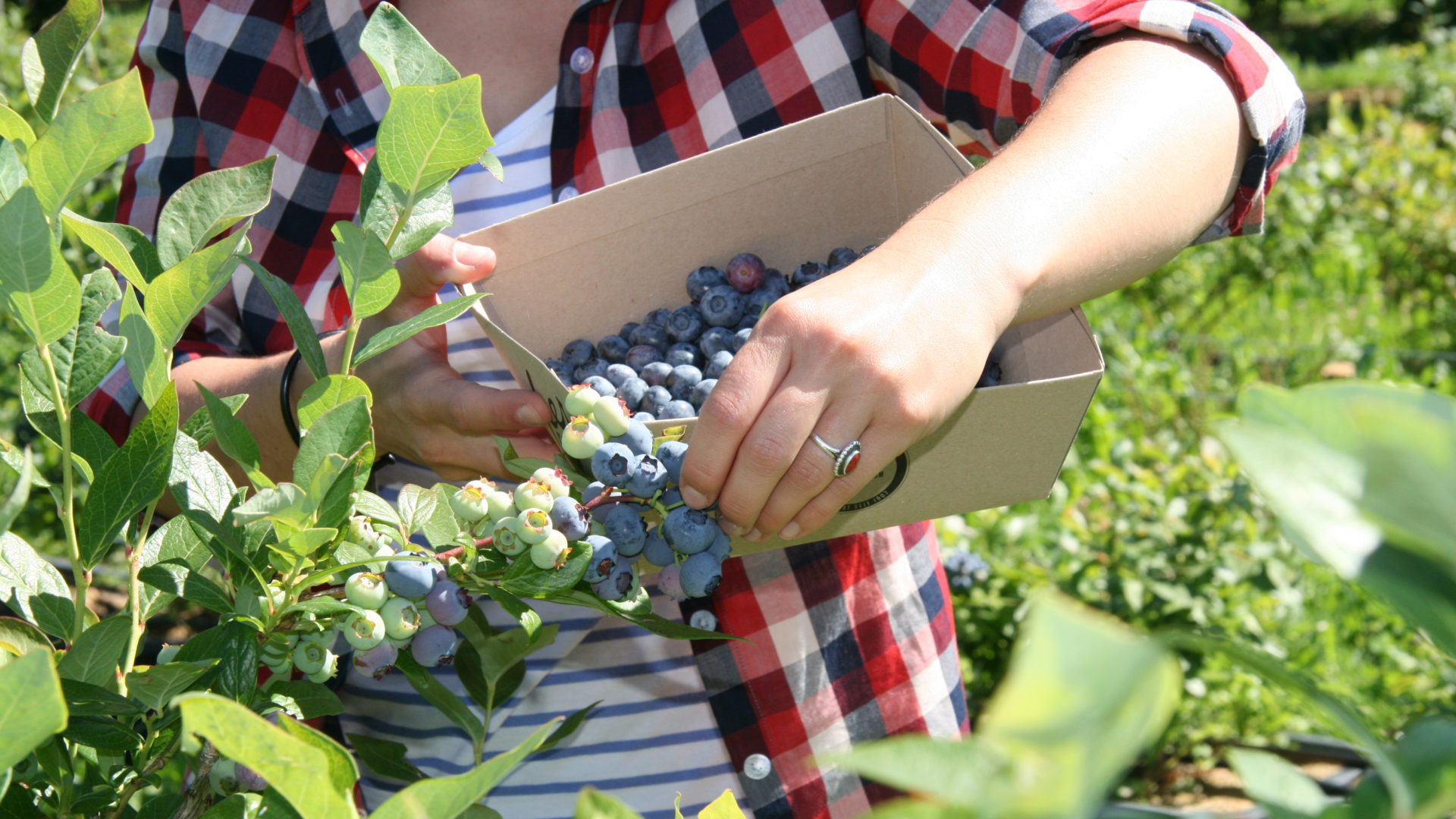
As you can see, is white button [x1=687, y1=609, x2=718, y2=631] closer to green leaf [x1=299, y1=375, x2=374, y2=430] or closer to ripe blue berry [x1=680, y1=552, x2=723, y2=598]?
ripe blue berry [x1=680, y1=552, x2=723, y2=598]

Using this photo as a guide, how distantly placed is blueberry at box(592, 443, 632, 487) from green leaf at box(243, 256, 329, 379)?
14 cm

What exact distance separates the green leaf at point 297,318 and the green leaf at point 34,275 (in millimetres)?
79

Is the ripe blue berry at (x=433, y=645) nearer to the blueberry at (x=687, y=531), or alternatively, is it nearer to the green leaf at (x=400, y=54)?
the blueberry at (x=687, y=531)

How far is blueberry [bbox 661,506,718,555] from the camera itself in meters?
0.61

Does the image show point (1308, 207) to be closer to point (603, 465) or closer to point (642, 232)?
point (642, 232)

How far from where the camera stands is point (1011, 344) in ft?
3.13

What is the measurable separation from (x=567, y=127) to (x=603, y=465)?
0.61 meters

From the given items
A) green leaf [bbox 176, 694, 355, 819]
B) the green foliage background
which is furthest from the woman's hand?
the green foliage background

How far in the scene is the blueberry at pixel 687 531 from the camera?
0.61m

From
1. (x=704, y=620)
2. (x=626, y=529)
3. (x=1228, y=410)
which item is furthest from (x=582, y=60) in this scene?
(x=1228, y=410)

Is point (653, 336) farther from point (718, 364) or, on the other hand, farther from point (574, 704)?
point (574, 704)

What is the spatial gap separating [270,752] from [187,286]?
0.77ft

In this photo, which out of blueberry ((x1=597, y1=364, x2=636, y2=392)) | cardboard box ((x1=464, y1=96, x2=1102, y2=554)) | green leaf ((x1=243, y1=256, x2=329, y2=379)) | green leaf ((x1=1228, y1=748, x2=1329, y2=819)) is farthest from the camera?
blueberry ((x1=597, y1=364, x2=636, y2=392))

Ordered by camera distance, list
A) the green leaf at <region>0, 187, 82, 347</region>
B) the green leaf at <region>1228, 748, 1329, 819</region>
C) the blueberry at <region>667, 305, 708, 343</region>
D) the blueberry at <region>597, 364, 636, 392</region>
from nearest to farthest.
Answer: the green leaf at <region>1228, 748, 1329, 819</region>
the green leaf at <region>0, 187, 82, 347</region>
the blueberry at <region>597, 364, 636, 392</region>
the blueberry at <region>667, 305, 708, 343</region>
